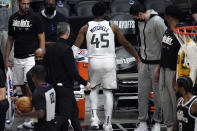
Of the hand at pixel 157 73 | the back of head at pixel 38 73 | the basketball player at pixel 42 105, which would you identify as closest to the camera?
the basketball player at pixel 42 105

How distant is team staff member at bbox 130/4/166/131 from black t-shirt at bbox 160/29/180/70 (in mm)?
606

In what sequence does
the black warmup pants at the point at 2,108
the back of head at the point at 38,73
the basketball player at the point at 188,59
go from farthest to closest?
the basketball player at the point at 188,59 → the black warmup pants at the point at 2,108 → the back of head at the point at 38,73

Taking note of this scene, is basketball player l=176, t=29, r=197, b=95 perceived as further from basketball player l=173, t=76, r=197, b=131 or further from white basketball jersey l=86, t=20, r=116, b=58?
white basketball jersey l=86, t=20, r=116, b=58

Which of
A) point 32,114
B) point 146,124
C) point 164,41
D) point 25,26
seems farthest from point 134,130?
point 32,114

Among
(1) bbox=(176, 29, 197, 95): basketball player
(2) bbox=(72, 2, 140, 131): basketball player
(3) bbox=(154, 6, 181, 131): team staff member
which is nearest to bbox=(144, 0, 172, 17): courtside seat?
(2) bbox=(72, 2, 140, 131): basketball player

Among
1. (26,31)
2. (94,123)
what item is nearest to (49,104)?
(94,123)

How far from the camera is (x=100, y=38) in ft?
31.6

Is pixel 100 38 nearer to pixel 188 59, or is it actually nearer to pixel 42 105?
pixel 188 59

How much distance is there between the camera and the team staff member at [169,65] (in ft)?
27.9

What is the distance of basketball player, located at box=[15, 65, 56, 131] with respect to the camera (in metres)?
6.83

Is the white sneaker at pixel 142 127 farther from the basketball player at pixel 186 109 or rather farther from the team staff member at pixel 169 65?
the basketball player at pixel 186 109

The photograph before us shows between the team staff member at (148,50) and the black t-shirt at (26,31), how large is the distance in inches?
70.6

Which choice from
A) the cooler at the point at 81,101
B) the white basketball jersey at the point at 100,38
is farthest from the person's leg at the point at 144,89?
the cooler at the point at 81,101

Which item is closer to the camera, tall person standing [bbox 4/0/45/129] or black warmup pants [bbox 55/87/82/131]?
black warmup pants [bbox 55/87/82/131]
